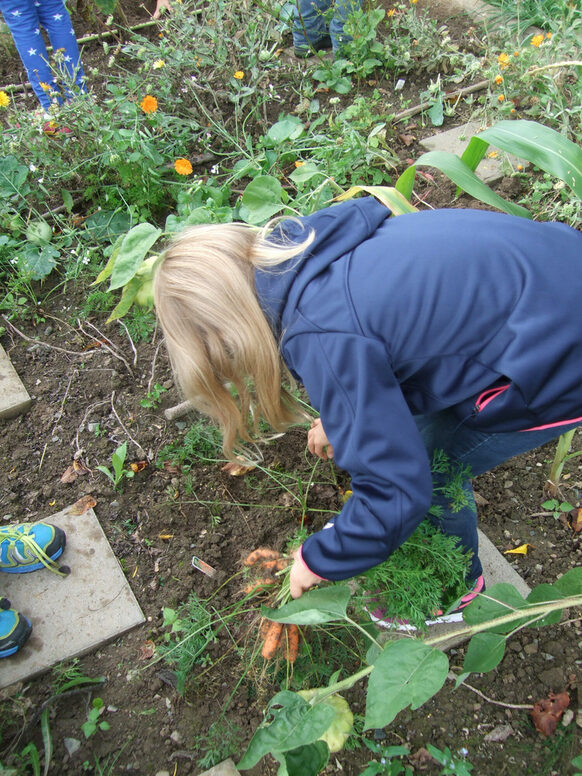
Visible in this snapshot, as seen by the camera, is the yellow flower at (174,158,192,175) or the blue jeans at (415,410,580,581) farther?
the yellow flower at (174,158,192,175)

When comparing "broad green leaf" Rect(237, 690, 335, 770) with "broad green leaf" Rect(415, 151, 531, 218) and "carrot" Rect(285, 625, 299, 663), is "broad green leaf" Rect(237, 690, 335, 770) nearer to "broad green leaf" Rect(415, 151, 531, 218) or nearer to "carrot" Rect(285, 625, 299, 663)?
"carrot" Rect(285, 625, 299, 663)

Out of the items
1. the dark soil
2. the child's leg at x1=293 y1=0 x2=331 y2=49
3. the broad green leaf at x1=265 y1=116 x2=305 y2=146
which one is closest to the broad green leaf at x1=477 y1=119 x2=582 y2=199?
the dark soil

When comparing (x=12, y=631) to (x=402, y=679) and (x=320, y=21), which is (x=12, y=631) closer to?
(x=402, y=679)

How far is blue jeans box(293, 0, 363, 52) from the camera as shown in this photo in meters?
3.09

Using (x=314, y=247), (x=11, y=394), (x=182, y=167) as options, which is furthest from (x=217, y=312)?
(x=182, y=167)

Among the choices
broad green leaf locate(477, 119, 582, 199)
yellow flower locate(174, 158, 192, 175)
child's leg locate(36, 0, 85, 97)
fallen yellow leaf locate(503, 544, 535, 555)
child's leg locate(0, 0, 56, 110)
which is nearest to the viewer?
broad green leaf locate(477, 119, 582, 199)

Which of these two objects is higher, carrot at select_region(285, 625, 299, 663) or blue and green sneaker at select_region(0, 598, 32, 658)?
blue and green sneaker at select_region(0, 598, 32, 658)

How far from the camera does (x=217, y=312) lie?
1.25 m

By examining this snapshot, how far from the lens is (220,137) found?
2.91 meters

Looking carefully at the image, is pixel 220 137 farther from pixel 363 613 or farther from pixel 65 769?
pixel 65 769

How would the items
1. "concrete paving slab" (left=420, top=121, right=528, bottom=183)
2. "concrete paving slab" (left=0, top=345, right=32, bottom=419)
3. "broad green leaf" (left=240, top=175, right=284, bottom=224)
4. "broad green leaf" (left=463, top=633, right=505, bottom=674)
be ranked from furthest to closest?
"concrete paving slab" (left=420, top=121, right=528, bottom=183)
"concrete paving slab" (left=0, top=345, right=32, bottom=419)
"broad green leaf" (left=240, top=175, right=284, bottom=224)
"broad green leaf" (left=463, top=633, right=505, bottom=674)

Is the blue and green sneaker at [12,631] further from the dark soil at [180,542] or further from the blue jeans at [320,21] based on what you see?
the blue jeans at [320,21]

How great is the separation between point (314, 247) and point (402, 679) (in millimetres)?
852

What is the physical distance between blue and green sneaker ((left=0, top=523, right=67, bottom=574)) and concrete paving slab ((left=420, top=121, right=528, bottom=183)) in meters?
2.30
